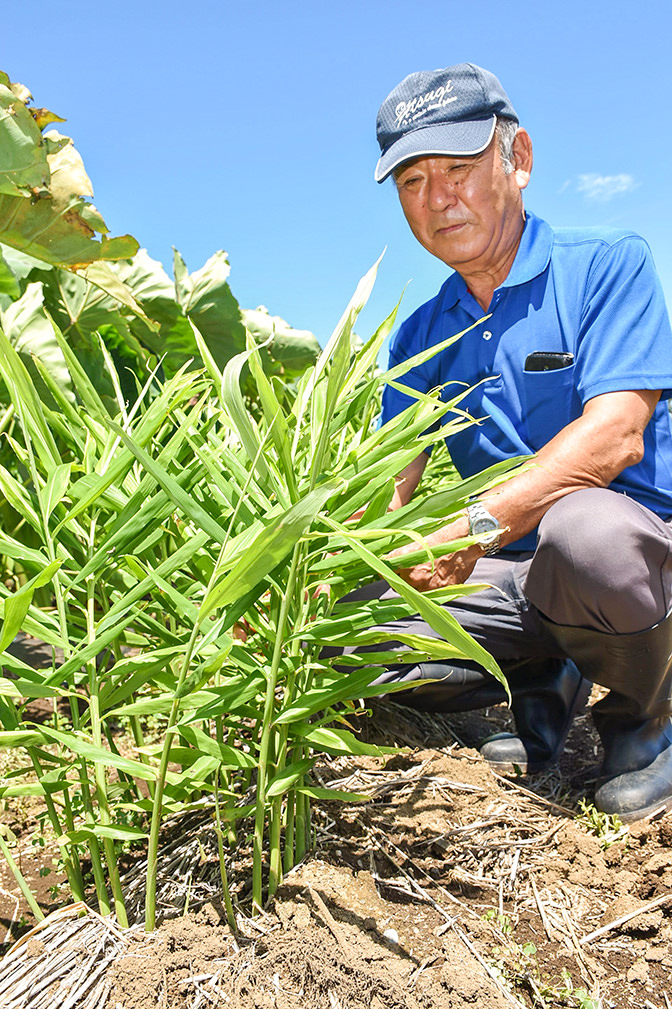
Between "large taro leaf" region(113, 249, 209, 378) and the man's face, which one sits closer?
the man's face

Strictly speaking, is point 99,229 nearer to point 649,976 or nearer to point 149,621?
point 149,621

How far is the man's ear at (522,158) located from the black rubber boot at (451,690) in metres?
0.86

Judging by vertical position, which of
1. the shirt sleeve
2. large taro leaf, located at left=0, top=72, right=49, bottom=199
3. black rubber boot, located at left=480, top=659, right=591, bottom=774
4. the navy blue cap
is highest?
large taro leaf, located at left=0, top=72, right=49, bottom=199

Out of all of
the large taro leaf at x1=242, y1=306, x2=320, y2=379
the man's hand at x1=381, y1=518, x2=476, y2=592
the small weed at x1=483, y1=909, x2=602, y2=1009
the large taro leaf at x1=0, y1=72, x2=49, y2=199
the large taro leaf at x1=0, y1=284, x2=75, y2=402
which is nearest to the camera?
the small weed at x1=483, y1=909, x2=602, y2=1009

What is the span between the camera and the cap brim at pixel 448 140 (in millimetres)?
1233

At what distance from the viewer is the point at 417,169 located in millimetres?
1294

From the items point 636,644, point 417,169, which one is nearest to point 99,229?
point 417,169

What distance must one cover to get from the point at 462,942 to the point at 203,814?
0.32 metres

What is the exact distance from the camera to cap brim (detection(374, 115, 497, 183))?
1.23 m

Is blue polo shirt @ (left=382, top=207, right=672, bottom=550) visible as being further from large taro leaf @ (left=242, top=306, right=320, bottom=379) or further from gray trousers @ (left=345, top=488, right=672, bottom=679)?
large taro leaf @ (left=242, top=306, right=320, bottom=379)

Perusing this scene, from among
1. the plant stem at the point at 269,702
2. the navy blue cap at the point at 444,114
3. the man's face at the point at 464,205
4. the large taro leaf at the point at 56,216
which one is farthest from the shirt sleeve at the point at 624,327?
the large taro leaf at the point at 56,216

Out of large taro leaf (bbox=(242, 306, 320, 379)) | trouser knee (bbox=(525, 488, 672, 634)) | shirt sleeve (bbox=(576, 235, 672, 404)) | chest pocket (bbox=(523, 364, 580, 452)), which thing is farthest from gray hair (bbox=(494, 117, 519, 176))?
large taro leaf (bbox=(242, 306, 320, 379))

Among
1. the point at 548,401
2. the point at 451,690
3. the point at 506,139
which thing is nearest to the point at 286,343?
the point at 506,139

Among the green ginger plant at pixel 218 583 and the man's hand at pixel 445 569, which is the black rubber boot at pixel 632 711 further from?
the green ginger plant at pixel 218 583
